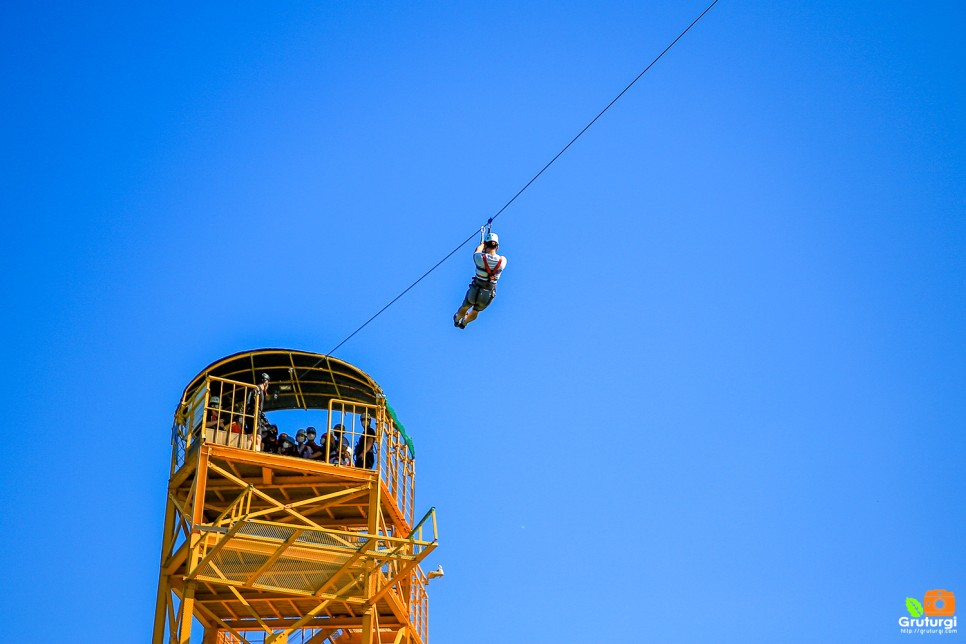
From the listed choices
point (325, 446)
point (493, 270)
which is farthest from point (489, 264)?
point (325, 446)

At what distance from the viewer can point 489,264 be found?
33.8m

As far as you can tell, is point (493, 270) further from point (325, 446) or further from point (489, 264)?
point (325, 446)

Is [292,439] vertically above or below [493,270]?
below

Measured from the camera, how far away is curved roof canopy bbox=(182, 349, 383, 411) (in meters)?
36.6

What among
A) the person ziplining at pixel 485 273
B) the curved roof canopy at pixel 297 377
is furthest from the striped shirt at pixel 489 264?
the curved roof canopy at pixel 297 377

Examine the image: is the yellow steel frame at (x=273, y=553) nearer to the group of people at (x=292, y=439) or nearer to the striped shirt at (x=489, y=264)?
the group of people at (x=292, y=439)

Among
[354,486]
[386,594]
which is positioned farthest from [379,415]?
[386,594]

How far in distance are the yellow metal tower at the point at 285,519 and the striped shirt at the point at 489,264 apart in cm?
486

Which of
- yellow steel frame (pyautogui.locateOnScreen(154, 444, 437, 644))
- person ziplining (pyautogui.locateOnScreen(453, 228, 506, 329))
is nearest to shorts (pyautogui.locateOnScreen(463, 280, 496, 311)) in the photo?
person ziplining (pyautogui.locateOnScreen(453, 228, 506, 329))

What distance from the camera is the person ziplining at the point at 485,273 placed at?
3372cm

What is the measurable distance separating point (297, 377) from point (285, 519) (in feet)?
13.1

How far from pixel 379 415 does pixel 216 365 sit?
4.12 meters

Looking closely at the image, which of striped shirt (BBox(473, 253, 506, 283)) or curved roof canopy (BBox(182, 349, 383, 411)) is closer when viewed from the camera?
striped shirt (BBox(473, 253, 506, 283))

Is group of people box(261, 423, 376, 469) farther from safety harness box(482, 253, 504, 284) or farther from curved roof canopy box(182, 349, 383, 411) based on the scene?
safety harness box(482, 253, 504, 284)
